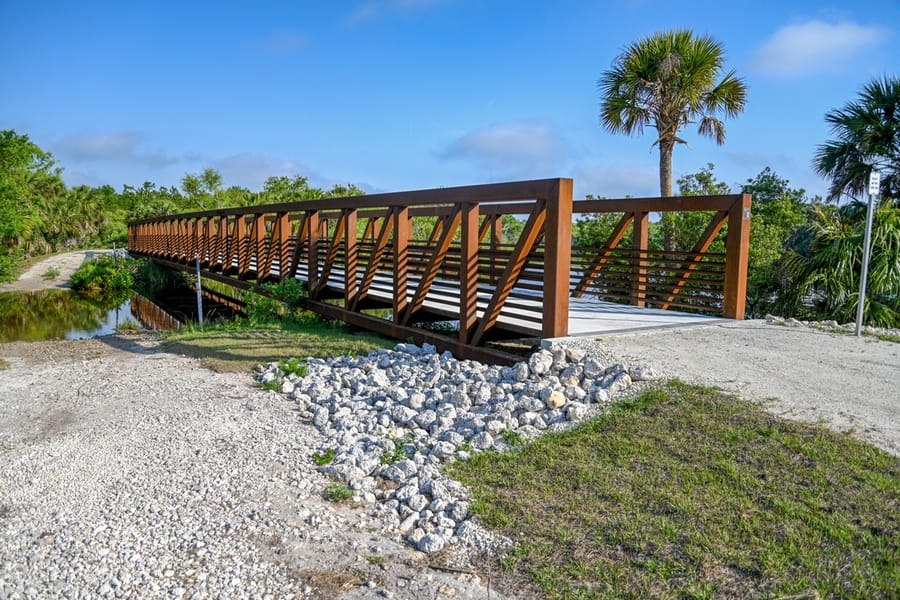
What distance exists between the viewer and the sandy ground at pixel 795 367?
478 cm

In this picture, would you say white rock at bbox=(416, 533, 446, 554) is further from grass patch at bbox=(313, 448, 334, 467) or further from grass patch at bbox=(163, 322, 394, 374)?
grass patch at bbox=(163, 322, 394, 374)

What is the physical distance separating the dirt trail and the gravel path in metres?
23.0

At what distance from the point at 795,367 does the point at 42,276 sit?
32.5 metres

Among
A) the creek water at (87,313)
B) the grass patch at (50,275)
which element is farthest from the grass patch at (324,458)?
the grass patch at (50,275)

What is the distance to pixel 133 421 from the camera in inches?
233

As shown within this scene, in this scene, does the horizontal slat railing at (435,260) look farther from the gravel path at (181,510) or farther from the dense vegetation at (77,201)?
the dense vegetation at (77,201)

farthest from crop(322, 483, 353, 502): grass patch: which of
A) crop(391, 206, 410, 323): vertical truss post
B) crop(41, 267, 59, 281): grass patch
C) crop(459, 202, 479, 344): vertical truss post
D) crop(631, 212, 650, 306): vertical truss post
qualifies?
crop(41, 267, 59, 281): grass patch

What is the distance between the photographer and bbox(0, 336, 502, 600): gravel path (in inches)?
129

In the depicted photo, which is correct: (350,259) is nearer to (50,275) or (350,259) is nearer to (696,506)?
(696,506)

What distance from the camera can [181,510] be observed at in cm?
407

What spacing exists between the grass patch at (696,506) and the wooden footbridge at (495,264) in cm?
253

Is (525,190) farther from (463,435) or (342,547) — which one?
(342,547)

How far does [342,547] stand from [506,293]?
14.9ft

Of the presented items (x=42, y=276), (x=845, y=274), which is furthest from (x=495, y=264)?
(x=42, y=276)
